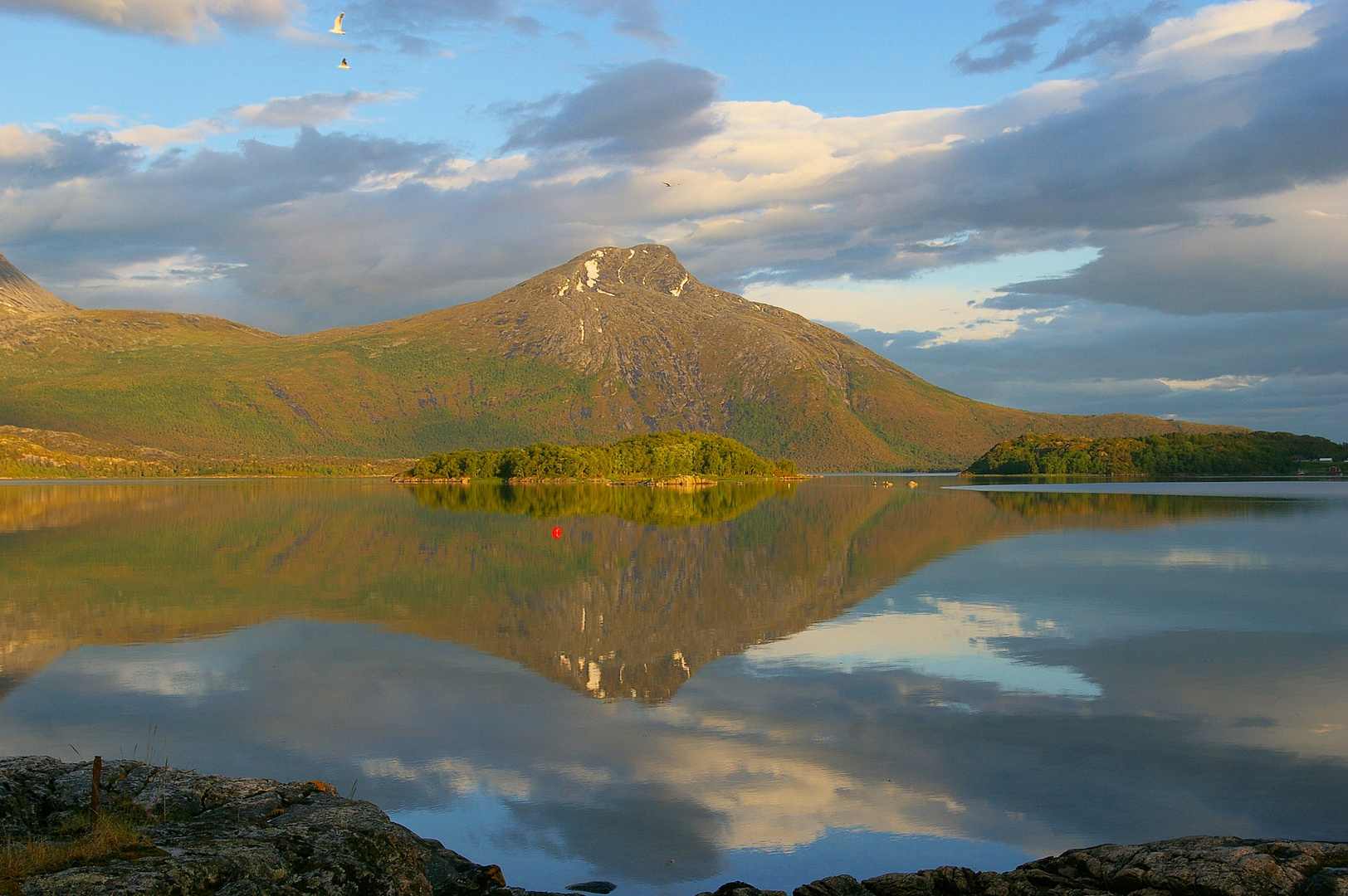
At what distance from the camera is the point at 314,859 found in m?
8.83

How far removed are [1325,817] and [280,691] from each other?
16.1 metres

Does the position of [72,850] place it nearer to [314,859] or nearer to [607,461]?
[314,859]

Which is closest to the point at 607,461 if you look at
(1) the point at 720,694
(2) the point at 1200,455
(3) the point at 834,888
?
(2) the point at 1200,455

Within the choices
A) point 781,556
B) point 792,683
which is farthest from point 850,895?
point 781,556

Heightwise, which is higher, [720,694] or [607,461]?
[607,461]

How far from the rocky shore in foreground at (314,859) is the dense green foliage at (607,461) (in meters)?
154

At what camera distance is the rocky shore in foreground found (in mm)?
8211

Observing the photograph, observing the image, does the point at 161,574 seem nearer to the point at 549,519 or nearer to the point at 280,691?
the point at 280,691

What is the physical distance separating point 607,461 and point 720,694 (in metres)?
155

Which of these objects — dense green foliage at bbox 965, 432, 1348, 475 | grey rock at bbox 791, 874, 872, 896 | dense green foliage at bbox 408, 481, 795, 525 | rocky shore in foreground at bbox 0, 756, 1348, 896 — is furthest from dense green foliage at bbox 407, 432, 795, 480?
grey rock at bbox 791, 874, 872, 896

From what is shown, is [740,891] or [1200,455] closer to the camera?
[740,891]

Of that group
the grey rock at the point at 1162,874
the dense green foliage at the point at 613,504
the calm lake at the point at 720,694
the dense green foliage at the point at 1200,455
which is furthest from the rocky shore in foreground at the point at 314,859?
the dense green foliage at the point at 1200,455

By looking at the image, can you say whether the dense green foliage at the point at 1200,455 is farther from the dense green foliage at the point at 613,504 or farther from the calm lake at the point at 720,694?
the calm lake at the point at 720,694

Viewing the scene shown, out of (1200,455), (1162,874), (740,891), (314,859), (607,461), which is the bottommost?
(740,891)
